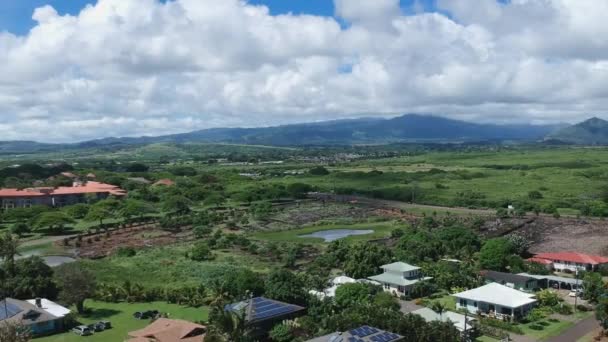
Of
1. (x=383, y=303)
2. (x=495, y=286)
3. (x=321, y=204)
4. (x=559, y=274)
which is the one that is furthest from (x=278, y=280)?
(x=321, y=204)

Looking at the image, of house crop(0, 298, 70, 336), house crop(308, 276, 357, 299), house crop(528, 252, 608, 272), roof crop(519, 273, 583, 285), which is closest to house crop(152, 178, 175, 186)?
house crop(308, 276, 357, 299)

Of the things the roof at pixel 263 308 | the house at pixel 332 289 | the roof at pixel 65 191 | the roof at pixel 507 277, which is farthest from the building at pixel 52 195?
the roof at pixel 507 277

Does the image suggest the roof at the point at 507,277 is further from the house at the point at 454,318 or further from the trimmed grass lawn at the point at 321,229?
the trimmed grass lawn at the point at 321,229

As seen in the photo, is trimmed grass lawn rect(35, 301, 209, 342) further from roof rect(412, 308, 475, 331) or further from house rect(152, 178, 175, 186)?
house rect(152, 178, 175, 186)

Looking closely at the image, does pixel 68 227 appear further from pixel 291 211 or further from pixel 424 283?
pixel 424 283

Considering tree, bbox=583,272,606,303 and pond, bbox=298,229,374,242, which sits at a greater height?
tree, bbox=583,272,606,303

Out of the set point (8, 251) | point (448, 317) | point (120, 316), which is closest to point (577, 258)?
point (448, 317)
